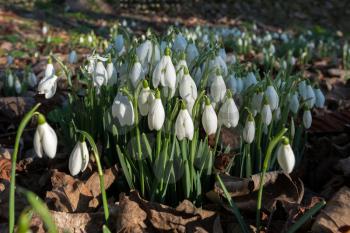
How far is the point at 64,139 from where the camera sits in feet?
8.33

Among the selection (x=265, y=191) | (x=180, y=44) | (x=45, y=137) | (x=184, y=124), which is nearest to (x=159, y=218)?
(x=184, y=124)

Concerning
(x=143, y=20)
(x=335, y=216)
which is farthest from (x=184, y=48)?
(x=143, y=20)

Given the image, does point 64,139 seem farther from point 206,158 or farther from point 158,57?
point 206,158

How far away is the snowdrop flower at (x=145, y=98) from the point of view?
6.21 ft

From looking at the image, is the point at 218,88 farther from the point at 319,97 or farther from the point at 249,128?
the point at 319,97

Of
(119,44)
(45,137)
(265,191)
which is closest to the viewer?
(45,137)

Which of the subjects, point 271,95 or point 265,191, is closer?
point 265,191

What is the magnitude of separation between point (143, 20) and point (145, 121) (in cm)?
954

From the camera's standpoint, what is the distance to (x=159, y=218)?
1.85m

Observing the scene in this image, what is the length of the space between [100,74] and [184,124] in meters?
0.61

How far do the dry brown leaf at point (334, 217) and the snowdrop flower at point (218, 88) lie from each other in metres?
0.64

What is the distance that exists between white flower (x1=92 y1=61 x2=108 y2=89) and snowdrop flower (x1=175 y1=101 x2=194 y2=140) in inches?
22.8

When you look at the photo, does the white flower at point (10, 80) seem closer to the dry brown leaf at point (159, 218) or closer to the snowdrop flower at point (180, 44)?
the snowdrop flower at point (180, 44)

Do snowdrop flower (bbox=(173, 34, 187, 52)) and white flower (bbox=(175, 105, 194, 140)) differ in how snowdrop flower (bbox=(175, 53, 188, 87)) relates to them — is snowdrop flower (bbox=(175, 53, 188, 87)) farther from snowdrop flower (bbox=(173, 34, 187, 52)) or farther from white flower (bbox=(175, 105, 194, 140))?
snowdrop flower (bbox=(173, 34, 187, 52))
